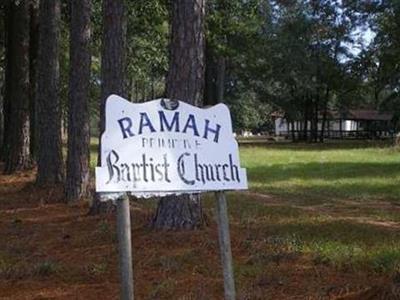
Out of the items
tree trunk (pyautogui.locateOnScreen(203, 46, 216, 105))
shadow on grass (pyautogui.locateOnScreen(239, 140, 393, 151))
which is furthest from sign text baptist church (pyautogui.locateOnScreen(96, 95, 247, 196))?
tree trunk (pyautogui.locateOnScreen(203, 46, 216, 105))

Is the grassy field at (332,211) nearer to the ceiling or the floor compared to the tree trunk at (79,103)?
nearer to the floor

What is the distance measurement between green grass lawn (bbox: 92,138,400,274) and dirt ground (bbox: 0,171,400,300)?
0.19 metres

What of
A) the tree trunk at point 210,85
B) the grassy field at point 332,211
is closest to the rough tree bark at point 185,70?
the grassy field at point 332,211

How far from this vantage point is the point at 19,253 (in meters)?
8.25

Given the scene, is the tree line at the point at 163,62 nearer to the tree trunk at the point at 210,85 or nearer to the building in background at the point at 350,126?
the tree trunk at the point at 210,85

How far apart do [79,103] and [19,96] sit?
25.5ft

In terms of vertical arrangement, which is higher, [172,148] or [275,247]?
[172,148]

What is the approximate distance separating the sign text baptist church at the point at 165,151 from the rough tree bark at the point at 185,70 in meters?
3.63

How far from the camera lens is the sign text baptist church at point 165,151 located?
14.2 ft

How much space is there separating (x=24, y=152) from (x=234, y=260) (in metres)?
13.6

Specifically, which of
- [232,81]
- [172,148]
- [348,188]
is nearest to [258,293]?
[172,148]

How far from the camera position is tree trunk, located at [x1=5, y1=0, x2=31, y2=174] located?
19.3m

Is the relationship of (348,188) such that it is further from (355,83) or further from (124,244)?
(355,83)

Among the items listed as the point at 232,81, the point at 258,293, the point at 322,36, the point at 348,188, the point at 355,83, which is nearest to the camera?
the point at 258,293
